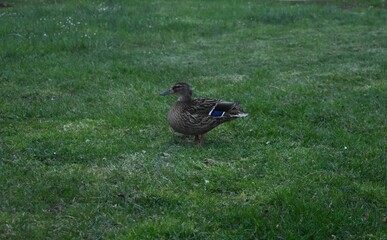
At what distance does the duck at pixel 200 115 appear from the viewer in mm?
7996

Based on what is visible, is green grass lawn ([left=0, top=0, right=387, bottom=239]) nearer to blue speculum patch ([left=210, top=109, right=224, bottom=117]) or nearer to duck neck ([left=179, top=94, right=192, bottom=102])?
blue speculum patch ([left=210, top=109, right=224, bottom=117])

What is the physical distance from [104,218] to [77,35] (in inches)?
360

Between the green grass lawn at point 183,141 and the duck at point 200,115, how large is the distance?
0.76 ft

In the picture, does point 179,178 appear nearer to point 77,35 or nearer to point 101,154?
point 101,154

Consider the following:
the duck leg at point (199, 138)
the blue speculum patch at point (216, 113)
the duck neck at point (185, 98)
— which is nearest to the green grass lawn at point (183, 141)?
the duck leg at point (199, 138)

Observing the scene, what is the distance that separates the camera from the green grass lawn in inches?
237

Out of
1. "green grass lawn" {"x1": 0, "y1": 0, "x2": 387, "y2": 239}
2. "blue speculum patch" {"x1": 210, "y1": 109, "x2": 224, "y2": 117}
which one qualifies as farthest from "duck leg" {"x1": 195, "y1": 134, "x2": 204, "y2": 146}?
"blue speculum patch" {"x1": 210, "y1": 109, "x2": 224, "y2": 117}

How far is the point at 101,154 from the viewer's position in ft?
25.0

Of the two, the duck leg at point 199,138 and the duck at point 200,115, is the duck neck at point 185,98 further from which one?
the duck leg at point 199,138

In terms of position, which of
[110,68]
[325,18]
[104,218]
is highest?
[104,218]

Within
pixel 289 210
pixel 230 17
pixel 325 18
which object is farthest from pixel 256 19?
pixel 289 210

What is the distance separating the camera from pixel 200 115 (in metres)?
8.02

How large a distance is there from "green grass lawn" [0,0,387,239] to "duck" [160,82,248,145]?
232 mm

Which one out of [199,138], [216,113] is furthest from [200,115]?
[199,138]
